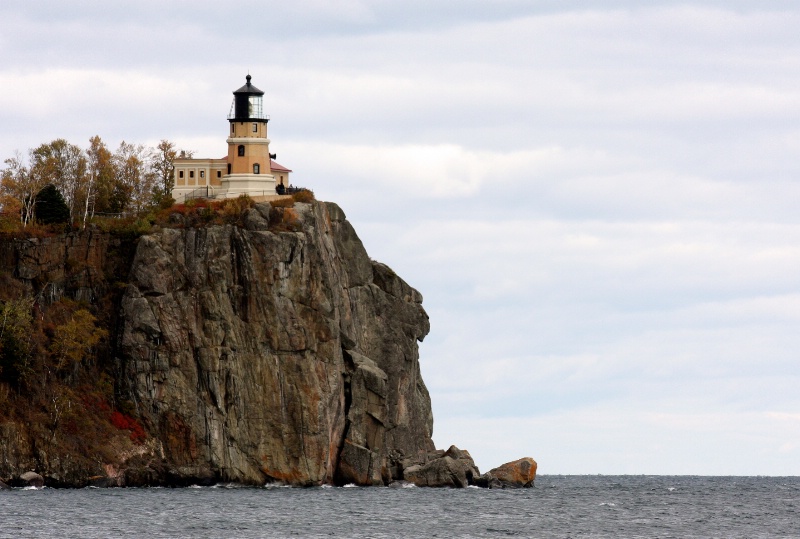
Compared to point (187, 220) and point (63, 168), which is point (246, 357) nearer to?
point (187, 220)

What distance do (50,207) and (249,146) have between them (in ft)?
62.4

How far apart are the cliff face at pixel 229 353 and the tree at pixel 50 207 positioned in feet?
19.1

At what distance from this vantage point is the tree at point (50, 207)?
13388cm

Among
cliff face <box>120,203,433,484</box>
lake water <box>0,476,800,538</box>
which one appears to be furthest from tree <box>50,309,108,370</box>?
lake water <box>0,476,800,538</box>

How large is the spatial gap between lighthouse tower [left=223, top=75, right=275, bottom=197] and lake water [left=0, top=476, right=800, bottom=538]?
30853 mm

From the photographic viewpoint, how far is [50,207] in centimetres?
13450

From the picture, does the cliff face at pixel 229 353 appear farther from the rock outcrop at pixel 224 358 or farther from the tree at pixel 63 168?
the tree at pixel 63 168

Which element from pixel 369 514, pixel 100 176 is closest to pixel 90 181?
pixel 100 176

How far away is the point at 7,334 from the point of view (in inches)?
4606

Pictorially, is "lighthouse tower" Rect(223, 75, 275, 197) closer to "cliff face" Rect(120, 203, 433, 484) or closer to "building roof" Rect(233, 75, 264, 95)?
"building roof" Rect(233, 75, 264, 95)

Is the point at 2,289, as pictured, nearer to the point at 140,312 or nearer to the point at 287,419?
the point at 140,312

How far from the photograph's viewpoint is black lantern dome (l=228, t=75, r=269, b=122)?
138 m

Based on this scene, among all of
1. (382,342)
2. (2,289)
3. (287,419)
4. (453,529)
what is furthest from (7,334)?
(453,529)

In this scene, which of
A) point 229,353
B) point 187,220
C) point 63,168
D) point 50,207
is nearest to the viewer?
point 229,353
